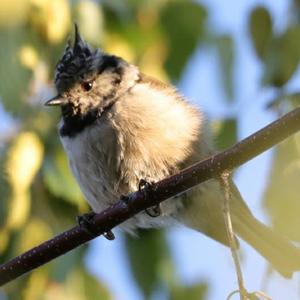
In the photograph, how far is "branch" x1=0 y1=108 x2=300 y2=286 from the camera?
7.13ft

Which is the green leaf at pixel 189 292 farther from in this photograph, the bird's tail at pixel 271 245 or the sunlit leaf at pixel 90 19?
the sunlit leaf at pixel 90 19

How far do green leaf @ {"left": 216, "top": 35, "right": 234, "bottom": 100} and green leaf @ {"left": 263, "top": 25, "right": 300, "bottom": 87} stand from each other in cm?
75

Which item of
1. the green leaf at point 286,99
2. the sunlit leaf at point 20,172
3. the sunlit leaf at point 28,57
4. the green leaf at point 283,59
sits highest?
the sunlit leaf at point 28,57

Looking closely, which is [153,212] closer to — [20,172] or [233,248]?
[20,172]

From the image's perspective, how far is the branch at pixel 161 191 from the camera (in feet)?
7.13

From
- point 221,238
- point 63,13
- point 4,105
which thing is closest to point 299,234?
point 4,105

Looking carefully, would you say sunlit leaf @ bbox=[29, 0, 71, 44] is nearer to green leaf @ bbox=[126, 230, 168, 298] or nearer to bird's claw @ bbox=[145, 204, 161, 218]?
bird's claw @ bbox=[145, 204, 161, 218]

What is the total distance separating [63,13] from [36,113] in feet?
1.50

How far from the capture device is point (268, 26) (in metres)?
2.89

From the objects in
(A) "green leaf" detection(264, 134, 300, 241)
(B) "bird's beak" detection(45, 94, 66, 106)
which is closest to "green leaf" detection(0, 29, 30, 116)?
(B) "bird's beak" detection(45, 94, 66, 106)

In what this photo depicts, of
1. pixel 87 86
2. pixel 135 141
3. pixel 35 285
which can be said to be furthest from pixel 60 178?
pixel 87 86

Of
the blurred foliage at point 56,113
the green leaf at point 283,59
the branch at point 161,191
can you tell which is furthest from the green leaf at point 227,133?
the branch at point 161,191

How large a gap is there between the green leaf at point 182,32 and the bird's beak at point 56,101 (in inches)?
21.8

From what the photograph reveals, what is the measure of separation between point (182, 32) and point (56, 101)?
2.32ft
